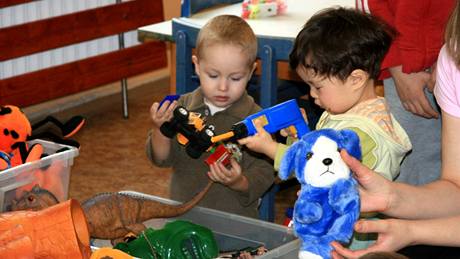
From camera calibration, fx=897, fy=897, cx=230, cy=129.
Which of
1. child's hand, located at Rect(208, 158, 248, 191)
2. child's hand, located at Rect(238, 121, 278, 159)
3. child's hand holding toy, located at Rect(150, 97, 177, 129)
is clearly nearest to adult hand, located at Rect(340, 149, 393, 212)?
child's hand, located at Rect(238, 121, 278, 159)

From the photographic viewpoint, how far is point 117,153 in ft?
12.3

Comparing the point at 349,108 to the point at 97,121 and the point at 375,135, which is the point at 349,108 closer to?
the point at 375,135

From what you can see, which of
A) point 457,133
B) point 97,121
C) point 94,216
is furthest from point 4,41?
point 457,133

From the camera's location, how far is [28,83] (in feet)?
12.4

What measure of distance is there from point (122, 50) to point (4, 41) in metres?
0.65

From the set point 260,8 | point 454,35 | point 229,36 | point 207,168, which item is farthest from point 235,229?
point 260,8

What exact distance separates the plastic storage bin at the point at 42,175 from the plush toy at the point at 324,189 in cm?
82

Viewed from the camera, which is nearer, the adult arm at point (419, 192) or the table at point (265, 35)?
the adult arm at point (419, 192)

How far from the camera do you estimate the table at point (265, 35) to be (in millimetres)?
2432

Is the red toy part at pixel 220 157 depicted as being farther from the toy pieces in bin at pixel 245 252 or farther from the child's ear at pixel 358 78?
the child's ear at pixel 358 78

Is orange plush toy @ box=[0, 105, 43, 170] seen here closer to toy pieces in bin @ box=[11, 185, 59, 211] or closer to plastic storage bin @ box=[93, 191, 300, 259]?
toy pieces in bin @ box=[11, 185, 59, 211]

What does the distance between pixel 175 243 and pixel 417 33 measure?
2.33 feet

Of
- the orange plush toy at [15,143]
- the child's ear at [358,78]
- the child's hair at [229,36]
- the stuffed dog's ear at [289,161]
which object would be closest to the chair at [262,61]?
the child's hair at [229,36]

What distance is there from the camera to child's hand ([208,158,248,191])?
207 cm
